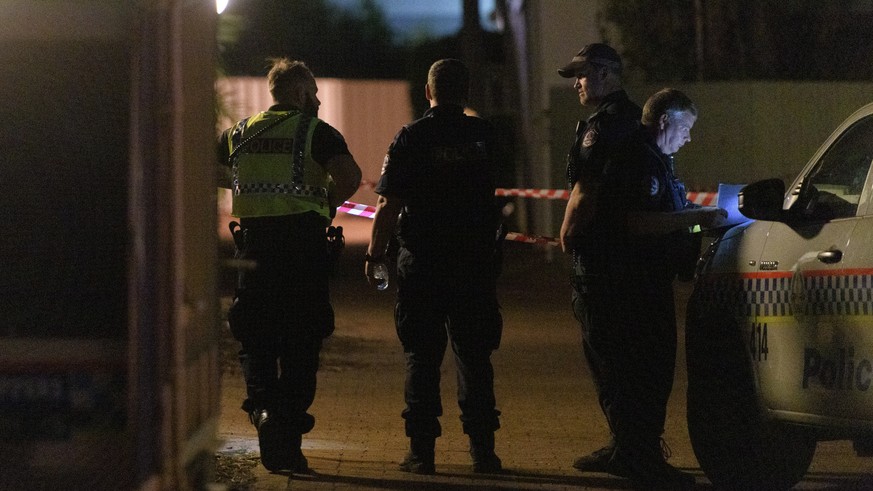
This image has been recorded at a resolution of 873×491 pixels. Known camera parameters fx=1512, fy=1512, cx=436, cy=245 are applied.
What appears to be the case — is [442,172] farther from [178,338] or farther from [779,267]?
[178,338]

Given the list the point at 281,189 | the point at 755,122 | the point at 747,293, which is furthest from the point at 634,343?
the point at 755,122

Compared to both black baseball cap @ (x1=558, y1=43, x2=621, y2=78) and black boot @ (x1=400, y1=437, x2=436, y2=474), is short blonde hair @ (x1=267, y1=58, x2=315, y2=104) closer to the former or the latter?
black baseball cap @ (x1=558, y1=43, x2=621, y2=78)

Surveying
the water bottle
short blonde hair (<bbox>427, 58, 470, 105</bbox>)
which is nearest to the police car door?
short blonde hair (<bbox>427, 58, 470, 105</bbox>)

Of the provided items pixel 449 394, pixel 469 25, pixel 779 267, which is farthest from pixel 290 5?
pixel 779 267

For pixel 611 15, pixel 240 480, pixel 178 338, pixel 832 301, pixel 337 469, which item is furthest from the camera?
pixel 611 15

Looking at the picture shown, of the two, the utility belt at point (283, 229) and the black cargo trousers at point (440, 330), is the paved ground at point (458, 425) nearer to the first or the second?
the black cargo trousers at point (440, 330)

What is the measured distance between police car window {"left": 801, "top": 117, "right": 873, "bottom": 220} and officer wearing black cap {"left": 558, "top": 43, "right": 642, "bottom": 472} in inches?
30.9

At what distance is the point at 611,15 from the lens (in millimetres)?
21688

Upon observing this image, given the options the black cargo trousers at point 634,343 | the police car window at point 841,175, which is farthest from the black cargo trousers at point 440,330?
the police car window at point 841,175

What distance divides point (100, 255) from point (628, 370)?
310 centimetres

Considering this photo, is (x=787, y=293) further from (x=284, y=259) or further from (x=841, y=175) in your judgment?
(x=284, y=259)

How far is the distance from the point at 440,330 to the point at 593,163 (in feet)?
3.54

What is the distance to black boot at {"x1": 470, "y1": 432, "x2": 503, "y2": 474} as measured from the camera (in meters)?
6.70

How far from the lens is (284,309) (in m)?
6.58
